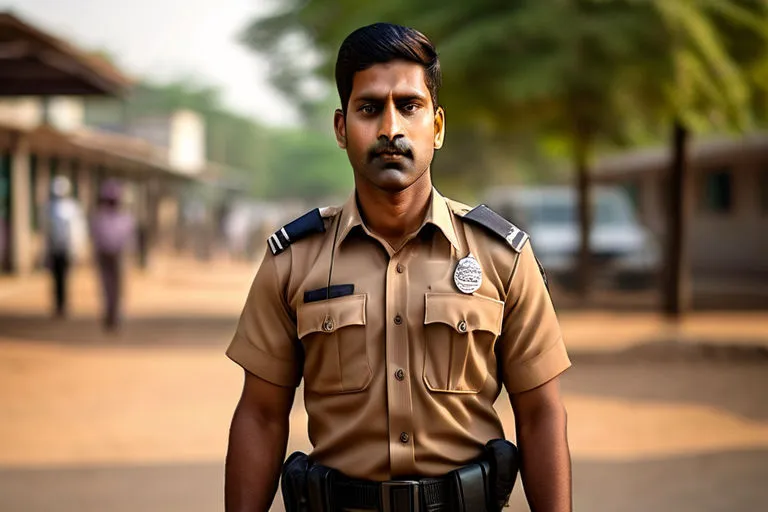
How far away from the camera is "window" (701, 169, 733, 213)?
98.7 feet

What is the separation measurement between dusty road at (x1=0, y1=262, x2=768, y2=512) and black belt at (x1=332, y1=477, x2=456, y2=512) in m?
3.81

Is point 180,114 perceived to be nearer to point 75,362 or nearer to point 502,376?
point 75,362

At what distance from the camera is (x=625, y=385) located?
35.3ft

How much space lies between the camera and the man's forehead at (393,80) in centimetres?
238

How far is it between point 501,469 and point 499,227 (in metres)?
0.50

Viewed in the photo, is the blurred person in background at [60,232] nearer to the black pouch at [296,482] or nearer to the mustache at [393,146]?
the black pouch at [296,482]

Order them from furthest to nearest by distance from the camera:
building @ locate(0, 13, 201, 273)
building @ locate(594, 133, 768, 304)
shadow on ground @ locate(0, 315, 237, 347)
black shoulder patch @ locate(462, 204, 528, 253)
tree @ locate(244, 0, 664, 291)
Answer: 1. building @ locate(594, 133, 768, 304)
2. building @ locate(0, 13, 201, 273)
3. shadow on ground @ locate(0, 315, 237, 347)
4. tree @ locate(244, 0, 664, 291)
5. black shoulder patch @ locate(462, 204, 528, 253)

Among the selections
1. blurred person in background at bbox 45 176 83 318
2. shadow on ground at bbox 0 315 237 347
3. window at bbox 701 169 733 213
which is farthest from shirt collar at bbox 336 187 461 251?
window at bbox 701 169 733 213

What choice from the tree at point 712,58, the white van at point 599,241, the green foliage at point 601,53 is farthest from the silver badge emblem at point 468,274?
the white van at point 599,241

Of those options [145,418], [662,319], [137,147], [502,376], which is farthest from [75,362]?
[137,147]

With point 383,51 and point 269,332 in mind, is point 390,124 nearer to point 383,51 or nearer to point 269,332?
point 383,51

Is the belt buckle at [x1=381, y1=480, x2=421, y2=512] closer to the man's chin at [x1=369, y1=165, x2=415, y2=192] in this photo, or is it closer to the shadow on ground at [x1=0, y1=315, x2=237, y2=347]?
the man's chin at [x1=369, y1=165, x2=415, y2=192]

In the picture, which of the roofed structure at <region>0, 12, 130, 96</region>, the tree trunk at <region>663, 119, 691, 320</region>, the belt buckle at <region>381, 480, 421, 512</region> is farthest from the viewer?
the tree trunk at <region>663, 119, 691, 320</region>

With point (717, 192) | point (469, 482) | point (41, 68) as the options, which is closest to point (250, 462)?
point (469, 482)
